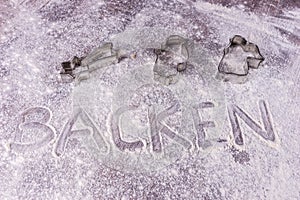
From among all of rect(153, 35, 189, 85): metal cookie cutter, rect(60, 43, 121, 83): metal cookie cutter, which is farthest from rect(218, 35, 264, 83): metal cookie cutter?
rect(60, 43, 121, 83): metal cookie cutter

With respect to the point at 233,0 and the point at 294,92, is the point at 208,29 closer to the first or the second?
the point at 233,0

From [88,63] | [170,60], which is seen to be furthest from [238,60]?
[88,63]

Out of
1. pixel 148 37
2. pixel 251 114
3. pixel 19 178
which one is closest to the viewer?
pixel 19 178

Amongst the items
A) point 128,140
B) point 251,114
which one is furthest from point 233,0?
point 128,140

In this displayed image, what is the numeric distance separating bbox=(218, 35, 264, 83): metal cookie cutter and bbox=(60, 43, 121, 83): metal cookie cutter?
294mm

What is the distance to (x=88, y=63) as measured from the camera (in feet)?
3.27

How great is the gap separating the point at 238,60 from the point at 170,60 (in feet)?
0.60

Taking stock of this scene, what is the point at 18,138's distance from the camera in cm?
91

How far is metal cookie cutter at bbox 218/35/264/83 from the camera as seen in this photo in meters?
0.99

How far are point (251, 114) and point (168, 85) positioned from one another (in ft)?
0.74

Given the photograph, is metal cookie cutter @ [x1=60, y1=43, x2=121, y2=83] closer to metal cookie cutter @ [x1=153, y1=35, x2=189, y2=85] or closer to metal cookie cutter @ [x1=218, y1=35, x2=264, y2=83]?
metal cookie cutter @ [x1=153, y1=35, x2=189, y2=85]

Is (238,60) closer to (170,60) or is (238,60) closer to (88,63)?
(170,60)

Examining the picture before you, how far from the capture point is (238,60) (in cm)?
101

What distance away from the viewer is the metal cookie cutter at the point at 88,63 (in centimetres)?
98
